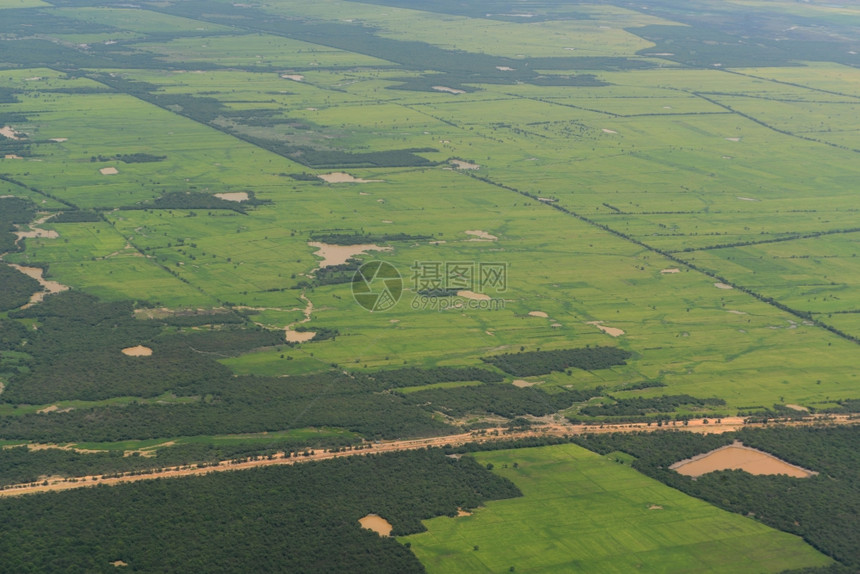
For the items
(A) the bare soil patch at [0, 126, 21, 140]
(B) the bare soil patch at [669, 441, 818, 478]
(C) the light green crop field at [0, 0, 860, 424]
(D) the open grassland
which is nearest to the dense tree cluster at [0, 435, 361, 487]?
(D) the open grassland

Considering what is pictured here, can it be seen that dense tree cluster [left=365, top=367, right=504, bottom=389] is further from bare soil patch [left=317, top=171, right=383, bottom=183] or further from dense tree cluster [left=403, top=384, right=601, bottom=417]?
bare soil patch [left=317, top=171, right=383, bottom=183]

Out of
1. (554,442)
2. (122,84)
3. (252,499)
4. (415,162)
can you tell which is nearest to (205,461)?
(252,499)

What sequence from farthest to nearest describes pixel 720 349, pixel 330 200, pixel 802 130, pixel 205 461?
pixel 802 130 < pixel 330 200 < pixel 720 349 < pixel 205 461

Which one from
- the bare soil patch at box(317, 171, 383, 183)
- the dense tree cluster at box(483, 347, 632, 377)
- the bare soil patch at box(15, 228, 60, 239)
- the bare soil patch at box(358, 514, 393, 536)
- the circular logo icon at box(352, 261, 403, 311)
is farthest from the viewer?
the bare soil patch at box(317, 171, 383, 183)

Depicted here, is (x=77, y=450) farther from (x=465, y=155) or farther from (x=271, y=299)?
(x=465, y=155)

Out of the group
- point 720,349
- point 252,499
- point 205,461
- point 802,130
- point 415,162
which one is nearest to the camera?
point 252,499

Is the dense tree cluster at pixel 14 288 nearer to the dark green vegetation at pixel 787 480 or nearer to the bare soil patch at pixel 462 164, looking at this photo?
the dark green vegetation at pixel 787 480
